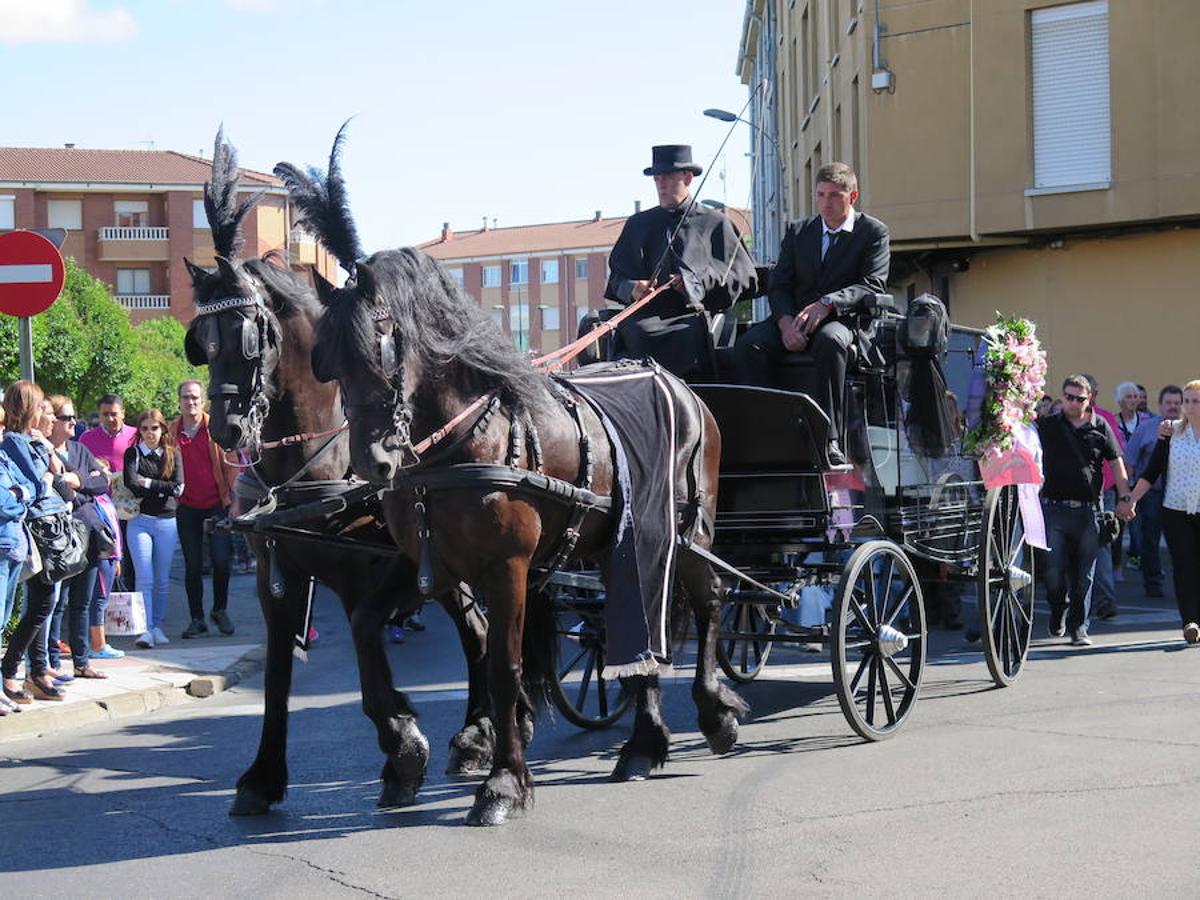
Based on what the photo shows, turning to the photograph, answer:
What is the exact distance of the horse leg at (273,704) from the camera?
637 centimetres

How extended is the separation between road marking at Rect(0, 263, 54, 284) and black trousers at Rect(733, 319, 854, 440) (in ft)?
15.0

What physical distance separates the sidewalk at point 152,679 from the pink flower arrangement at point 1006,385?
17.3 feet

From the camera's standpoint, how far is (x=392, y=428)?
5797 millimetres

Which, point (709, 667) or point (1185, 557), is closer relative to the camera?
point (709, 667)

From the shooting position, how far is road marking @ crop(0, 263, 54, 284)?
9.85 meters

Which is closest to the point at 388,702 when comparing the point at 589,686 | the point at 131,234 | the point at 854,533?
the point at 589,686

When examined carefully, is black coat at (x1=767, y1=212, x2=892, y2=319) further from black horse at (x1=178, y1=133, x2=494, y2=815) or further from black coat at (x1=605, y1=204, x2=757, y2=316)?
black horse at (x1=178, y1=133, x2=494, y2=815)

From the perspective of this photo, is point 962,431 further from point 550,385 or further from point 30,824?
point 30,824

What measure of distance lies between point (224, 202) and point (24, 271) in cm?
330

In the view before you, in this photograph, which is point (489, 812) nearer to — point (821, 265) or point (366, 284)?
point (366, 284)

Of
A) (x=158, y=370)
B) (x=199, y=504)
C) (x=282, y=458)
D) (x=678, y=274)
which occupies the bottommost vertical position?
(x=199, y=504)

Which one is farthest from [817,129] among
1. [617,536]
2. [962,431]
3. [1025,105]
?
[617,536]

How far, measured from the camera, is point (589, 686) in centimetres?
909

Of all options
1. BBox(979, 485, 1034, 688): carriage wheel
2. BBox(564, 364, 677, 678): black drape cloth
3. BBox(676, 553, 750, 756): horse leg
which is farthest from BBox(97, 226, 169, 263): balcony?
BBox(564, 364, 677, 678): black drape cloth
